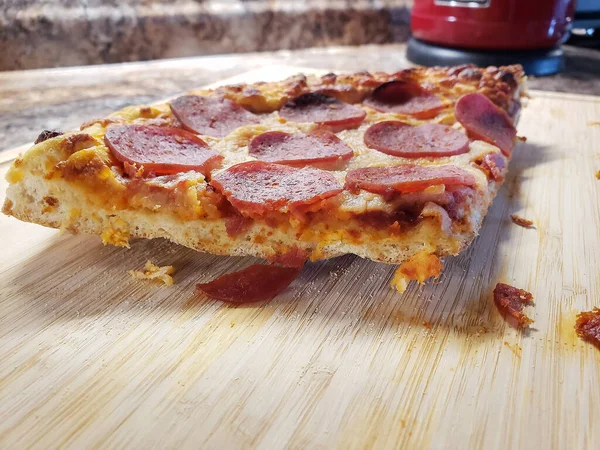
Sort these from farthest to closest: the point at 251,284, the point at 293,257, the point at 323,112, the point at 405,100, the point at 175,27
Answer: the point at 175,27, the point at 405,100, the point at 323,112, the point at 293,257, the point at 251,284

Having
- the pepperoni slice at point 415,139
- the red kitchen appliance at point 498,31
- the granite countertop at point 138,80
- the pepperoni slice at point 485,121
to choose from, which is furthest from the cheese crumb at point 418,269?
the red kitchen appliance at point 498,31

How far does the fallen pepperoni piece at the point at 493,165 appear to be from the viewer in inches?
88.7

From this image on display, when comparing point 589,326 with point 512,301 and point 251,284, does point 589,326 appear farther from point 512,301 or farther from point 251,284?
point 251,284

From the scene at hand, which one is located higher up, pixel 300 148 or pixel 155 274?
pixel 300 148

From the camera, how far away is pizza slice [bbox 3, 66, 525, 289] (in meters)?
1.91

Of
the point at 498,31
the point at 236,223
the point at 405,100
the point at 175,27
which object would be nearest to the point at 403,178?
the point at 236,223

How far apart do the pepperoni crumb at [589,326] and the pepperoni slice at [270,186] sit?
0.83m

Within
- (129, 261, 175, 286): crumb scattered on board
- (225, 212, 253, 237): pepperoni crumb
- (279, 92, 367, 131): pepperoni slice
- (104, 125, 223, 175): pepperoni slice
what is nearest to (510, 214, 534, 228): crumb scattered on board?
(279, 92, 367, 131): pepperoni slice

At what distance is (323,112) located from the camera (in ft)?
8.83

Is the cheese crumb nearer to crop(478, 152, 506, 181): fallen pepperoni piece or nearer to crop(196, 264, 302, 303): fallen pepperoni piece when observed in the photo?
crop(196, 264, 302, 303): fallen pepperoni piece

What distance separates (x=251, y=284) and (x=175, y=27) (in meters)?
3.68

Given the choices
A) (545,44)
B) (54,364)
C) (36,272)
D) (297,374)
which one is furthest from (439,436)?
(545,44)

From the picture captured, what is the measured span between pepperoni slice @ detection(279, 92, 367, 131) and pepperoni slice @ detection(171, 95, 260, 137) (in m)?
0.18

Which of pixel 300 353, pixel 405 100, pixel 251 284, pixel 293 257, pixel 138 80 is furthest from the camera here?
pixel 138 80
